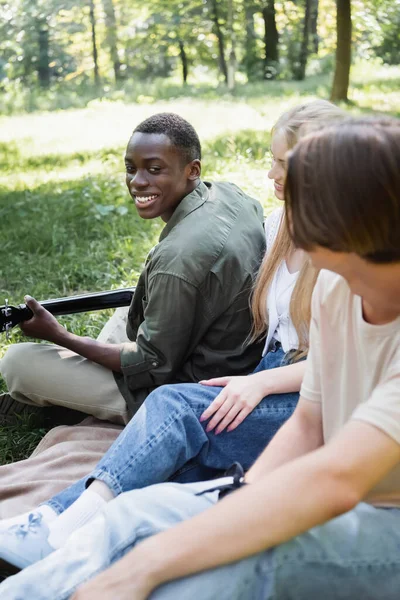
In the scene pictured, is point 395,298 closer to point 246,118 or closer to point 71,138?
point 71,138

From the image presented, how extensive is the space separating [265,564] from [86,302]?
1.99m

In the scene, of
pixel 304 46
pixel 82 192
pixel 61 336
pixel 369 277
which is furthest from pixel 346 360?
pixel 304 46

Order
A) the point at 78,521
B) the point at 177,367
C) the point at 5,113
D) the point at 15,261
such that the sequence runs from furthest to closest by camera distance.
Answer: the point at 5,113
the point at 15,261
the point at 177,367
the point at 78,521

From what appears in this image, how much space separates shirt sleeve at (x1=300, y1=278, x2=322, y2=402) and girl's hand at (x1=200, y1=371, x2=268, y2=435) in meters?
0.56

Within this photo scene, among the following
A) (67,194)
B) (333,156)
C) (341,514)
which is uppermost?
(333,156)

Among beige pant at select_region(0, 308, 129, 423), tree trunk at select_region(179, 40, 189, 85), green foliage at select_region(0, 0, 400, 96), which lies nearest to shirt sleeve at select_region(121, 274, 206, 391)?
beige pant at select_region(0, 308, 129, 423)

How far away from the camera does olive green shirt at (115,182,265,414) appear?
266cm

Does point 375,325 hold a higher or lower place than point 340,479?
higher

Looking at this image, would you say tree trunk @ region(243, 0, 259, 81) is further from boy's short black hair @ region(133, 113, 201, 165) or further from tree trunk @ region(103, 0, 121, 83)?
boy's short black hair @ region(133, 113, 201, 165)

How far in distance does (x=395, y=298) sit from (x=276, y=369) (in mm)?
945

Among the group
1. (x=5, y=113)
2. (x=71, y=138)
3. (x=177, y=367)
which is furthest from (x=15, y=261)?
(x=5, y=113)

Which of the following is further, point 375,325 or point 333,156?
point 375,325

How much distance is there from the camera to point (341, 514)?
137 cm

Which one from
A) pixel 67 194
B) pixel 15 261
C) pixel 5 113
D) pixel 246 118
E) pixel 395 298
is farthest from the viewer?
pixel 5 113
